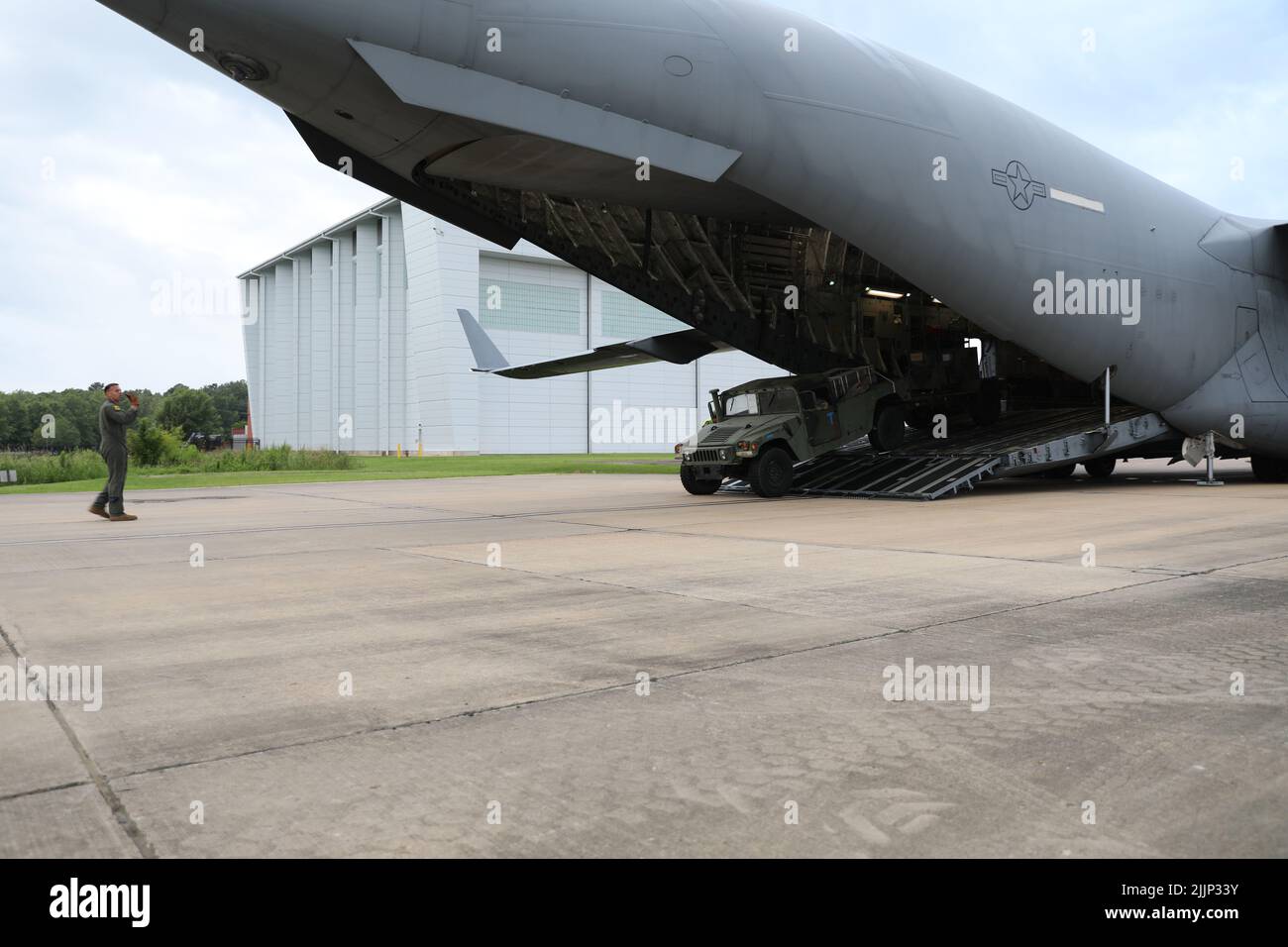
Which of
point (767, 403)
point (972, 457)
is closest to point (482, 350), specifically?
point (767, 403)

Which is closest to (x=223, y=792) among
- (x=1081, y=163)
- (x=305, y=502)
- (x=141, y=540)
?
(x=141, y=540)

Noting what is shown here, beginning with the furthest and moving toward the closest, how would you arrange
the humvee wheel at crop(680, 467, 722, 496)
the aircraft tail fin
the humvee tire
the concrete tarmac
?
the humvee tire
the aircraft tail fin
the humvee wheel at crop(680, 467, 722, 496)
the concrete tarmac

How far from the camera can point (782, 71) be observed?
11828mm

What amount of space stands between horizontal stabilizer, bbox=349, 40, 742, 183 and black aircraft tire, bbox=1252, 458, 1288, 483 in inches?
538

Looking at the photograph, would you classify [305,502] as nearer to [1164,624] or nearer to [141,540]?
[141,540]

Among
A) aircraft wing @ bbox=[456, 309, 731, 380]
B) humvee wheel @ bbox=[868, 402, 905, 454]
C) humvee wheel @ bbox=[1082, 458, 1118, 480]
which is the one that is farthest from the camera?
humvee wheel @ bbox=[1082, 458, 1118, 480]

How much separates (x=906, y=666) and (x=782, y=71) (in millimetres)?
9850

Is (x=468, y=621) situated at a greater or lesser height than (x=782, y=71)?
lesser

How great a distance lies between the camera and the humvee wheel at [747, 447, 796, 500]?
14.7 metres

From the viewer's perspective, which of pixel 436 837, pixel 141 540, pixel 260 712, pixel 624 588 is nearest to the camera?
pixel 436 837

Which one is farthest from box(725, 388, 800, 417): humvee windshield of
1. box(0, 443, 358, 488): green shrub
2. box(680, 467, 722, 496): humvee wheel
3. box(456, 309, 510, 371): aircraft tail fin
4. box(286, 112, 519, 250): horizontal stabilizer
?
box(0, 443, 358, 488): green shrub

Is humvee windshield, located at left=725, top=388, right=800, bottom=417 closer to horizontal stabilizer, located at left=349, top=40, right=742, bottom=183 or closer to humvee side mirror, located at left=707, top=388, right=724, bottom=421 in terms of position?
humvee side mirror, located at left=707, top=388, right=724, bottom=421

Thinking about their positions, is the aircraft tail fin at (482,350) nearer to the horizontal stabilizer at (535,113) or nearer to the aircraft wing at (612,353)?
the aircraft wing at (612,353)

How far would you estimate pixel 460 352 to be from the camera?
4522 cm
